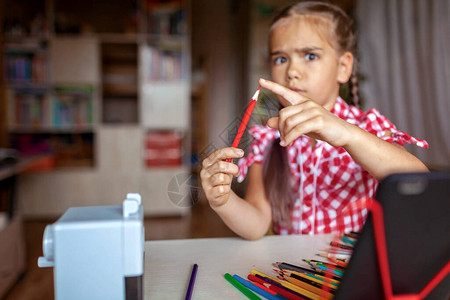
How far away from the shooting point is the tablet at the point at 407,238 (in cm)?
32

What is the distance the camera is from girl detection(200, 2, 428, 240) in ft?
2.71

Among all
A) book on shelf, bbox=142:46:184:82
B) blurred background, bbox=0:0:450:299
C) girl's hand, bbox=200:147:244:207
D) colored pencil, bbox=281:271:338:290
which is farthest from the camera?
book on shelf, bbox=142:46:184:82

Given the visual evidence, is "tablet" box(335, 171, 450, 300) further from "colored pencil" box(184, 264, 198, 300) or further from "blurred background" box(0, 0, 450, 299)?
"blurred background" box(0, 0, 450, 299)

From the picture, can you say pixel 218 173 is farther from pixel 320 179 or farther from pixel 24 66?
pixel 24 66

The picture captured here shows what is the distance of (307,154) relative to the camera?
978 mm

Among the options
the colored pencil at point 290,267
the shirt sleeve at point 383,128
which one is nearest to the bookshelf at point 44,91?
the shirt sleeve at point 383,128

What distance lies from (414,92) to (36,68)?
9.73ft

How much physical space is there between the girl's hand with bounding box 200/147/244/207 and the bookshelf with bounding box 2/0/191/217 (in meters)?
2.57

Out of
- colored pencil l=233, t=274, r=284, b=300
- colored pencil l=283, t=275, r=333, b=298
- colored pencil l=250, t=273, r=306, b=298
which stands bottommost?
colored pencil l=233, t=274, r=284, b=300

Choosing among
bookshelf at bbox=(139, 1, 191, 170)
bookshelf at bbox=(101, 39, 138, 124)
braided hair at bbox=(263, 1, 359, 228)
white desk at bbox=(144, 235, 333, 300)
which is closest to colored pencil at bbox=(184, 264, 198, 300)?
white desk at bbox=(144, 235, 333, 300)

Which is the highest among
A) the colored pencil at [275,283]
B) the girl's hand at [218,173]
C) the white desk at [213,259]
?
the girl's hand at [218,173]

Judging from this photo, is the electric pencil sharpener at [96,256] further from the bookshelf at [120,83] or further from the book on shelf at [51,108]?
the bookshelf at [120,83]

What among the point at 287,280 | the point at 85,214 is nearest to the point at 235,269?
the point at 287,280

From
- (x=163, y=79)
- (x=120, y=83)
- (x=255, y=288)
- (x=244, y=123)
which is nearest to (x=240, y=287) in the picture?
(x=255, y=288)
